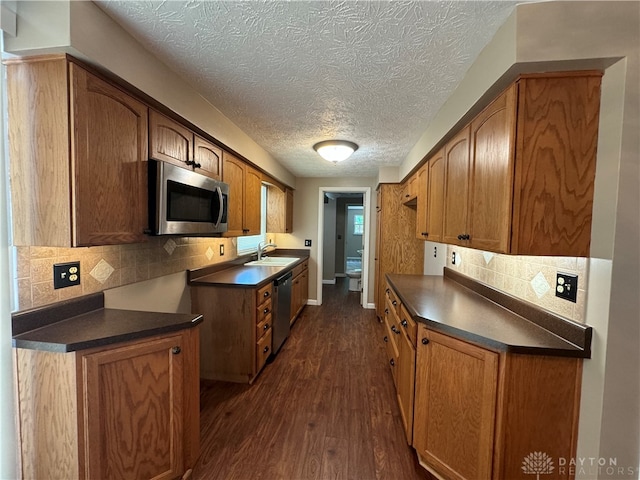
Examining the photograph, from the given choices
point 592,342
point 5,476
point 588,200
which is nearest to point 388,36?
point 588,200

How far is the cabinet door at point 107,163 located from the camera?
114cm

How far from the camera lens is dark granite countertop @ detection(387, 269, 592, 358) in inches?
45.2

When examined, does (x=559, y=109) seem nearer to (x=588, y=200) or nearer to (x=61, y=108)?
(x=588, y=200)

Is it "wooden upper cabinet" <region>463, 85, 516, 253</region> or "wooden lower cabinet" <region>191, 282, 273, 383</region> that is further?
"wooden lower cabinet" <region>191, 282, 273, 383</region>

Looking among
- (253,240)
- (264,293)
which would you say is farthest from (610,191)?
(253,240)

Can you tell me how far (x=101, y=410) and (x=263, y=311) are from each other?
145 centimetres

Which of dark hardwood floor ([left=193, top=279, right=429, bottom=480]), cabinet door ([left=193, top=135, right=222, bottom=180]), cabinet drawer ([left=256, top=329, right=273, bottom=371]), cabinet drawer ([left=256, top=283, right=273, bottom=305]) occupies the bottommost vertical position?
dark hardwood floor ([left=193, top=279, right=429, bottom=480])

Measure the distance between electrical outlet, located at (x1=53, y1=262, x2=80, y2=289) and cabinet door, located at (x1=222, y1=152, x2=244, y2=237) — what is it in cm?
109

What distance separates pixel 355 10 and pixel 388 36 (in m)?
0.21

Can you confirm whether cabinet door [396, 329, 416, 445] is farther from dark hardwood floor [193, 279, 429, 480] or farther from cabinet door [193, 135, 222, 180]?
cabinet door [193, 135, 222, 180]

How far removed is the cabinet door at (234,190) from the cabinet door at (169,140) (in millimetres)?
505

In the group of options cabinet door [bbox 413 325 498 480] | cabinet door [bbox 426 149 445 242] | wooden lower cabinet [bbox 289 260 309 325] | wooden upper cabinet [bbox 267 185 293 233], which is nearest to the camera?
cabinet door [bbox 413 325 498 480]

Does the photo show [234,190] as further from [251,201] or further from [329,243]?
[329,243]

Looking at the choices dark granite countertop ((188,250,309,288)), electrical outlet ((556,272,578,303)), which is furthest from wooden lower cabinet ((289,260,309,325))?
electrical outlet ((556,272,578,303))
